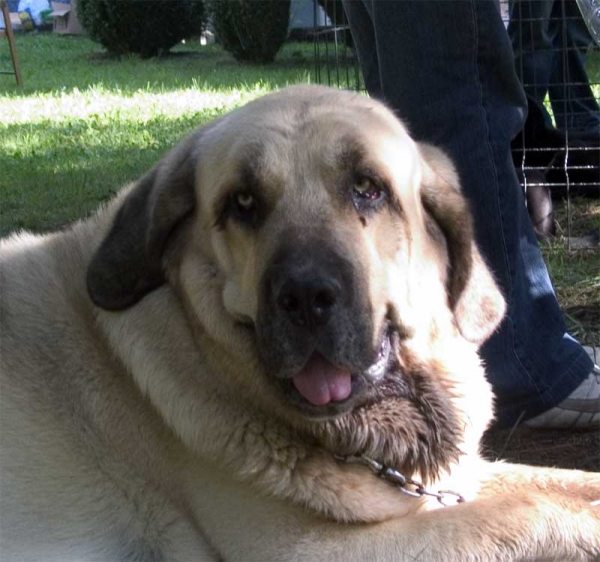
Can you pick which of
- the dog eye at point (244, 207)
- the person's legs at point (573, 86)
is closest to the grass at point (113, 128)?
the person's legs at point (573, 86)

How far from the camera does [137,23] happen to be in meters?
17.9

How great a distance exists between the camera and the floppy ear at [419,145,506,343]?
273 centimetres

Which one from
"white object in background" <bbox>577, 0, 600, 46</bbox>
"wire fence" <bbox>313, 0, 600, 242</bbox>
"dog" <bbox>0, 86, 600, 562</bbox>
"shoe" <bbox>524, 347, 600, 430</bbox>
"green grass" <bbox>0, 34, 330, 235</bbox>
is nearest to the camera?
"dog" <bbox>0, 86, 600, 562</bbox>

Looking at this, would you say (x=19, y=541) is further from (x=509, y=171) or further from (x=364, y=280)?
(x=509, y=171)

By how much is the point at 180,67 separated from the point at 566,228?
36.1ft

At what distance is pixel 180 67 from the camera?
15.7m

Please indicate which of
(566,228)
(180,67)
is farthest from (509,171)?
(180,67)

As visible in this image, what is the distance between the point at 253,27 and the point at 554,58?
1017 cm

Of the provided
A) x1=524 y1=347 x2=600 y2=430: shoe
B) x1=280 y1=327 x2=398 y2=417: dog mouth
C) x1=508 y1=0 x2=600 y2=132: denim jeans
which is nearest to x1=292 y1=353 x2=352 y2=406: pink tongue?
x1=280 y1=327 x2=398 y2=417: dog mouth

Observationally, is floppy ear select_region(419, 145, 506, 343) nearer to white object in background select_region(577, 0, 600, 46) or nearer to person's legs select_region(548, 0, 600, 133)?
white object in background select_region(577, 0, 600, 46)

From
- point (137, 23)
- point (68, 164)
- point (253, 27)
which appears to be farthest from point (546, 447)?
point (137, 23)

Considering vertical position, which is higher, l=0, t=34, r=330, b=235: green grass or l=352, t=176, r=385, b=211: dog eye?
Answer: l=352, t=176, r=385, b=211: dog eye

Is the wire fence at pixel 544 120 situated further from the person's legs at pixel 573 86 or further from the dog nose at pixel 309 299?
the dog nose at pixel 309 299

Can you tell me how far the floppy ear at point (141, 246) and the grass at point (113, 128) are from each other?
2.19 metres
